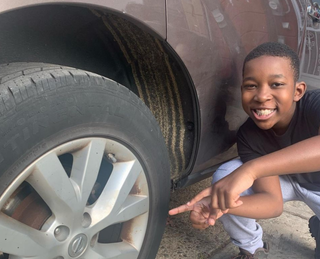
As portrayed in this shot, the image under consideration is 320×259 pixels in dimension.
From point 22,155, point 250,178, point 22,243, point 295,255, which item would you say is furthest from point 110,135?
point 295,255

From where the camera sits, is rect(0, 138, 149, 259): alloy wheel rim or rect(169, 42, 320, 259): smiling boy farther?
rect(169, 42, 320, 259): smiling boy

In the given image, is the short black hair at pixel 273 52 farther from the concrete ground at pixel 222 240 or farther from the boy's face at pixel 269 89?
the concrete ground at pixel 222 240

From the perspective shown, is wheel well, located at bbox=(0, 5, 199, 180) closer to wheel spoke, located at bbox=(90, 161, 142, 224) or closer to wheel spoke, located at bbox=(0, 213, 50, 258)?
wheel spoke, located at bbox=(90, 161, 142, 224)

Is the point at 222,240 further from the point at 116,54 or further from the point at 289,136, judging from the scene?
the point at 116,54

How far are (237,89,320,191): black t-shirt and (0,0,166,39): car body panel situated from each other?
0.65 m

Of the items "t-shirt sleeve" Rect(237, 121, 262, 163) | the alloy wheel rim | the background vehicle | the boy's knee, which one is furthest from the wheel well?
the alloy wheel rim

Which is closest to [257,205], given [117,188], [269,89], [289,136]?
[289,136]

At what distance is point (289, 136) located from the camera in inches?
62.6

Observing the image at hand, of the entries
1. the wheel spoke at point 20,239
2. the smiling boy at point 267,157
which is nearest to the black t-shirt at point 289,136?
the smiling boy at point 267,157

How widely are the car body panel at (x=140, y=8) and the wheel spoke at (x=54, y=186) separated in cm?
42

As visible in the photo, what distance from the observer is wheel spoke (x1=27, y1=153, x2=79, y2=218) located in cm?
101

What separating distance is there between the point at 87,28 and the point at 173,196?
1286mm

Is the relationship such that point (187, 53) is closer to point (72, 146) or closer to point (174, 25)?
point (174, 25)

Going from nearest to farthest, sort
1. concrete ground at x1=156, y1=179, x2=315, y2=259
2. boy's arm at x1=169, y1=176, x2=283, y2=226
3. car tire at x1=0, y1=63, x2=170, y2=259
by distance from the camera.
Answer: car tire at x1=0, y1=63, x2=170, y2=259, boy's arm at x1=169, y1=176, x2=283, y2=226, concrete ground at x1=156, y1=179, x2=315, y2=259
